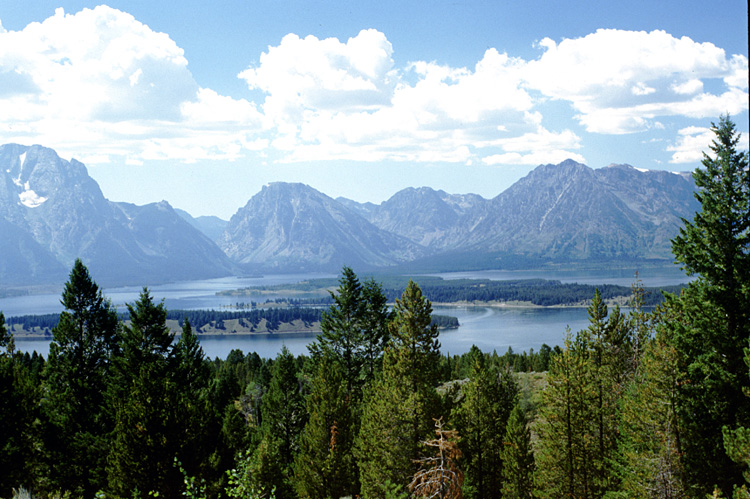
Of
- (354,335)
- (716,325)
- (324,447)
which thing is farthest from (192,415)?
(716,325)

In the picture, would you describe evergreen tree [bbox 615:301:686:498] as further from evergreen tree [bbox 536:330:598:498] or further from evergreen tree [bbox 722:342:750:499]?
evergreen tree [bbox 536:330:598:498]

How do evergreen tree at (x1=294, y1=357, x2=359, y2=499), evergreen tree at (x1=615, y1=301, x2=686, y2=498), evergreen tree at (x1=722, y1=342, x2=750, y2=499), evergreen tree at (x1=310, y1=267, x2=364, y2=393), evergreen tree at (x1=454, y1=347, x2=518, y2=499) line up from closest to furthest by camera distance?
evergreen tree at (x1=722, y1=342, x2=750, y2=499) → evergreen tree at (x1=615, y1=301, x2=686, y2=498) → evergreen tree at (x1=294, y1=357, x2=359, y2=499) → evergreen tree at (x1=454, y1=347, x2=518, y2=499) → evergreen tree at (x1=310, y1=267, x2=364, y2=393)

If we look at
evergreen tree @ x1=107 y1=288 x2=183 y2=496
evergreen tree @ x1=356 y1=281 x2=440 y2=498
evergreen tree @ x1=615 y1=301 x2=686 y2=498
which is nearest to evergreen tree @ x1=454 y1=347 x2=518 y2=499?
evergreen tree @ x1=356 y1=281 x2=440 y2=498

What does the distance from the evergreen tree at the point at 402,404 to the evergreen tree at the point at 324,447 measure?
1.73m

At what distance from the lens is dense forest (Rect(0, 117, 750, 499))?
963 inches

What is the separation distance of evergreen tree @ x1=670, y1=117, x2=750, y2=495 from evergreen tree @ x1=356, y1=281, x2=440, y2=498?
1178 cm

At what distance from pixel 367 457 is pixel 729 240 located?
67.3 ft

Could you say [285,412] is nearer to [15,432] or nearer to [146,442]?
[15,432]

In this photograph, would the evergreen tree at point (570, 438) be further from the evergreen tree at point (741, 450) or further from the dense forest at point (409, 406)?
the evergreen tree at point (741, 450)

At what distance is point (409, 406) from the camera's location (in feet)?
95.7

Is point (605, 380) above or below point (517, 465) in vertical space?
above

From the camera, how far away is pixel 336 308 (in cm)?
4453

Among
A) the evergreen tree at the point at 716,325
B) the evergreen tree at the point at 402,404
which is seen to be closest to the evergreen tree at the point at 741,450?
the evergreen tree at the point at 716,325

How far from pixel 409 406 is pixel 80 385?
18.4 m
